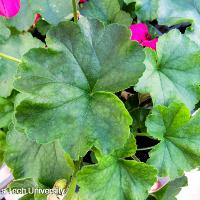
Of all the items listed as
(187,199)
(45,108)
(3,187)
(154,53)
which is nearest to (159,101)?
(154,53)

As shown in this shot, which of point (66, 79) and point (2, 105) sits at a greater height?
point (66, 79)

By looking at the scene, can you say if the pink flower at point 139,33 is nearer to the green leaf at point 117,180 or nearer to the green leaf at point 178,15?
the green leaf at point 178,15

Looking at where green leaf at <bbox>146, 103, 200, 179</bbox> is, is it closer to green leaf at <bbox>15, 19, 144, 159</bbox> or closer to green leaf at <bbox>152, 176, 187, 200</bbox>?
green leaf at <bbox>15, 19, 144, 159</bbox>

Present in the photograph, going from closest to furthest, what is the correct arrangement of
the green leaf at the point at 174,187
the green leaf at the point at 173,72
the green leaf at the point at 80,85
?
1. the green leaf at the point at 80,85
2. the green leaf at the point at 173,72
3. the green leaf at the point at 174,187

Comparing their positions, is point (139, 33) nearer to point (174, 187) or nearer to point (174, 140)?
point (174, 140)

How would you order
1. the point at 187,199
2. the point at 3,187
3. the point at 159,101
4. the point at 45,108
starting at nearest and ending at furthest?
the point at 45,108, the point at 159,101, the point at 3,187, the point at 187,199

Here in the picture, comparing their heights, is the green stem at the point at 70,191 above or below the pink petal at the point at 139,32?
below

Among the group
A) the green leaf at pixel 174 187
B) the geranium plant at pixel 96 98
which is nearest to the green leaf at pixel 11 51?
the geranium plant at pixel 96 98

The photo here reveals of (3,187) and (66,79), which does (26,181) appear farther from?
(66,79)
